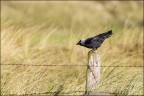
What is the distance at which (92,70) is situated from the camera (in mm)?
7605

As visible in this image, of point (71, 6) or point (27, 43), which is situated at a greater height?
point (71, 6)

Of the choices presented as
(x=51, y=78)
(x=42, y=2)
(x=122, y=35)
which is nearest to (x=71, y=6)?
(x=42, y=2)

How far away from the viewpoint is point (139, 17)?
829 inches

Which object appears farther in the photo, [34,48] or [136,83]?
[34,48]

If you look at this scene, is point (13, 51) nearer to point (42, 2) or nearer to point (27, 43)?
point (27, 43)

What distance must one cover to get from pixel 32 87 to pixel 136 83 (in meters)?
1.36

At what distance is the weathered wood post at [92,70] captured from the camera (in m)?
7.53

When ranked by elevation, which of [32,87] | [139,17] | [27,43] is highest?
[139,17]

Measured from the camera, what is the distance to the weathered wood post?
24.7ft

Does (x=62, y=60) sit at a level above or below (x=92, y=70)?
above

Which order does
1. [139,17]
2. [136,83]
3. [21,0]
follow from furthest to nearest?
[21,0] < [139,17] < [136,83]

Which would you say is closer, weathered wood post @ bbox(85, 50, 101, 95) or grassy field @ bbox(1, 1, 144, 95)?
weathered wood post @ bbox(85, 50, 101, 95)

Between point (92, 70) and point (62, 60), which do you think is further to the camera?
point (62, 60)

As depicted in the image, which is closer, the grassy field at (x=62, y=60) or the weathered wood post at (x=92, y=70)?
the weathered wood post at (x=92, y=70)
